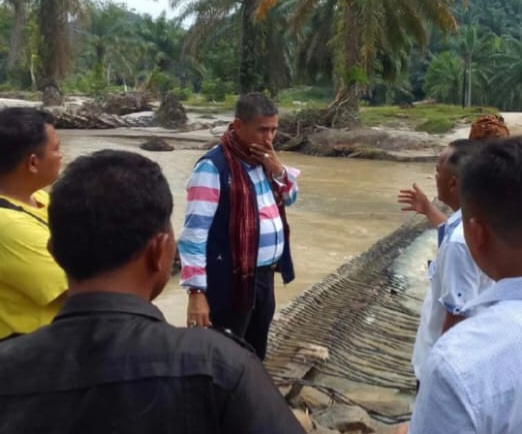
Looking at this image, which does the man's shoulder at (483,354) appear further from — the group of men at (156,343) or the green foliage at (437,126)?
the green foliage at (437,126)

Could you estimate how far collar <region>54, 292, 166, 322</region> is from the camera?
1.37 m

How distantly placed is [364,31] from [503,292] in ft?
70.7

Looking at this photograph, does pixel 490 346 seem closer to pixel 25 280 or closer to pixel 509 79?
pixel 25 280

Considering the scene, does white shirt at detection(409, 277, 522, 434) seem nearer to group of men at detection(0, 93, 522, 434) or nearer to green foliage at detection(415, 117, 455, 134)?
group of men at detection(0, 93, 522, 434)

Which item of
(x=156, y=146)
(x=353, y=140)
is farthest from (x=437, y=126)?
(x=156, y=146)

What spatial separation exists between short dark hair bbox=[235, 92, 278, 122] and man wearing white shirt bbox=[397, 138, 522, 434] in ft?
6.73

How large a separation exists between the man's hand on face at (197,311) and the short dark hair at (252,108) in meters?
0.76

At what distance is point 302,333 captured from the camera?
17.7ft

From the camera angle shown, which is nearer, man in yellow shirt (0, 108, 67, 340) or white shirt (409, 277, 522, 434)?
white shirt (409, 277, 522, 434)

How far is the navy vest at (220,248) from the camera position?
3377 mm

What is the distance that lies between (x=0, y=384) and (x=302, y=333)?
13.6 ft

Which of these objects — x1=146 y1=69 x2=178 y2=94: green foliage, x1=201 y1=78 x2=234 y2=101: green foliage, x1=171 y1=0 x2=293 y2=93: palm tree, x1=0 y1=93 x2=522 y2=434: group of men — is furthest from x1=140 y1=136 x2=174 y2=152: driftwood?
x1=0 y1=93 x2=522 y2=434: group of men

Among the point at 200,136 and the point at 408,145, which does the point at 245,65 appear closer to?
the point at 200,136

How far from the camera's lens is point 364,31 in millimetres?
22203
